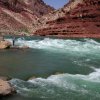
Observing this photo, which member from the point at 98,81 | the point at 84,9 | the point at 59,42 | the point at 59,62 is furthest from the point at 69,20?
the point at 98,81

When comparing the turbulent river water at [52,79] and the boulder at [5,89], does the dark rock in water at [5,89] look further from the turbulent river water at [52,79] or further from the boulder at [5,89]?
the turbulent river water at [52,79]

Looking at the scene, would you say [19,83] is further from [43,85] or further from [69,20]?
[69,20]

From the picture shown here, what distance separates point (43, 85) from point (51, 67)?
6952mm

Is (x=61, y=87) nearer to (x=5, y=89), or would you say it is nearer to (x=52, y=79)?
(x=52, y=79)

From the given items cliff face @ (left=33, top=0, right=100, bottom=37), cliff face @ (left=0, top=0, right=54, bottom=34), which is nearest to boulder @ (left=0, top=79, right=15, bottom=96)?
cliff face @ (left=33, top=0, right=100, bottom=37)

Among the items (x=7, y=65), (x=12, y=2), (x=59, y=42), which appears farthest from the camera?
(x=12, y=2)

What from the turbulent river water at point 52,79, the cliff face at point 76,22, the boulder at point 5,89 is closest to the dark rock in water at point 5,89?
the boulder at point 5,89

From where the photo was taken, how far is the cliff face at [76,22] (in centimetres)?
8462

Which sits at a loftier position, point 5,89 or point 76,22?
point 5,89

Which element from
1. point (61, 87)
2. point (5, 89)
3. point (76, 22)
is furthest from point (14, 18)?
point (5, 89)

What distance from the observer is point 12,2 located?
582 ft

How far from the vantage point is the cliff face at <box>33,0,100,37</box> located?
84625 millimetres

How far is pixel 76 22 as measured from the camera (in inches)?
3393

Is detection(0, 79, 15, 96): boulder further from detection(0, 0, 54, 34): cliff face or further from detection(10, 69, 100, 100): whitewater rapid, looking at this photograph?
detection(0, 0, 54, 34): cliff face
